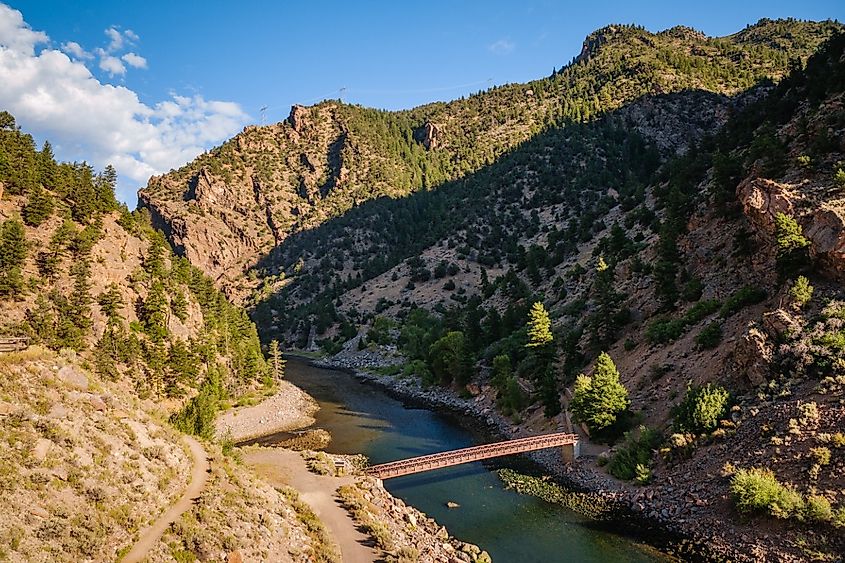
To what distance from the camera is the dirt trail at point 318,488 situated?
25.9 m

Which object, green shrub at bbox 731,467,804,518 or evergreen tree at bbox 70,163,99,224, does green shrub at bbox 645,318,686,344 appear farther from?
evergreen tree at bbox 70,163,99,224

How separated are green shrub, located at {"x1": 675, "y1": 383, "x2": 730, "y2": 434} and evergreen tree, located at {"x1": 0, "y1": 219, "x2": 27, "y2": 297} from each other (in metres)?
60.9

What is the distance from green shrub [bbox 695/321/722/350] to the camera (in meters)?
41.2

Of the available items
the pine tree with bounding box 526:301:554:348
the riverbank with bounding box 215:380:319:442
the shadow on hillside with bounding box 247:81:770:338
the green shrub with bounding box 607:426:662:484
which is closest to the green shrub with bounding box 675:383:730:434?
the green shrub with bounding box 607:426:662:484

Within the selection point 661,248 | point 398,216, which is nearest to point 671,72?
point 398,216

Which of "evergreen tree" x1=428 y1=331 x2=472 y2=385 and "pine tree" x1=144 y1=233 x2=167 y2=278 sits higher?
"pine tree" x1=144 y1=233 x2=167 y2=278

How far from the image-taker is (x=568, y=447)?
138ft

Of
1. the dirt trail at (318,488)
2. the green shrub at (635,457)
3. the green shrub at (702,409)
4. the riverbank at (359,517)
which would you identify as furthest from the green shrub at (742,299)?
the dirt trail at (318,488)

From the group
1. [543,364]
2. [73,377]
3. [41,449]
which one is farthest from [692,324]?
[41,449]

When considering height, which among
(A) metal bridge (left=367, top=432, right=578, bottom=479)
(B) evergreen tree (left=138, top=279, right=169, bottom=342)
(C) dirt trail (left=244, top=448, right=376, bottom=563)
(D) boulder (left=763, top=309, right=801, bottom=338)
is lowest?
(A) metal bridge (left=367, top=432, right=578, bottom=479)

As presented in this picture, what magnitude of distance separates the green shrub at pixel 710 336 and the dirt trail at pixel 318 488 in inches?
1223

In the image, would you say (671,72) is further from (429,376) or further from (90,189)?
(90,189)

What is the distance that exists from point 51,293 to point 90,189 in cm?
1886

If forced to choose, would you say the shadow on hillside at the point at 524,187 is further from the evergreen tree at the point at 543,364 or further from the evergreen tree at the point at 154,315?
the evergreen tree at the point at 154,315
